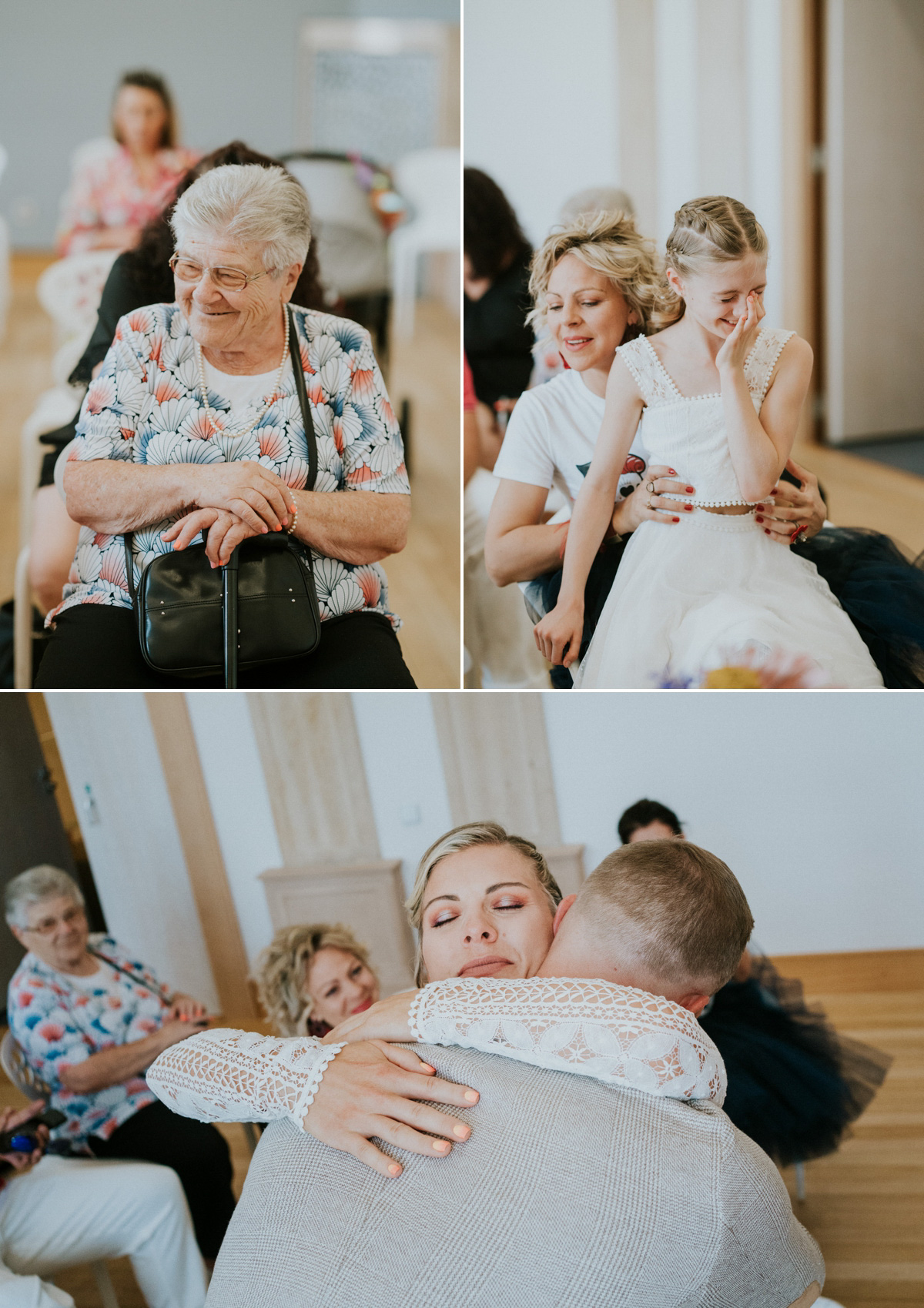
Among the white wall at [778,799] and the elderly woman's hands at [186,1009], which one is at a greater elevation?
the white wall at [778,799]

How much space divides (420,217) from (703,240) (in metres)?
0.79

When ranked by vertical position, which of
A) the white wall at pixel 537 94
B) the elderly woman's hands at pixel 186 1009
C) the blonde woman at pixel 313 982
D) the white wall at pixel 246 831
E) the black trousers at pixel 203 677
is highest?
the white wall at pixel 537 94

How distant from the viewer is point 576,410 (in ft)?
6.09

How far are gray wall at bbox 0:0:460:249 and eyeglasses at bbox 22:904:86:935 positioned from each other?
5.19 feet

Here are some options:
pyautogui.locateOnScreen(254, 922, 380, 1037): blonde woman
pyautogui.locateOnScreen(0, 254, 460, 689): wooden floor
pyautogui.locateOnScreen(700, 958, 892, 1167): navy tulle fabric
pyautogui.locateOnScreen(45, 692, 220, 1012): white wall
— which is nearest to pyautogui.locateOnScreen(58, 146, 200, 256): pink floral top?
pyautogui.locateOnScreen(0, 254, 460, 689): wooden floor

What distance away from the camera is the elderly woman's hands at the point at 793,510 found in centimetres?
185

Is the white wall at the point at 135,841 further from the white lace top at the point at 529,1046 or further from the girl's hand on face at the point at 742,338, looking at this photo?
the girl's hand on face at the point at 742,338

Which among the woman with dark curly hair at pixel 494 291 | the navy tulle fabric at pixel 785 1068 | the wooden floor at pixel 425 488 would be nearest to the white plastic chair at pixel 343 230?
the wooden floor at pixel 425 488

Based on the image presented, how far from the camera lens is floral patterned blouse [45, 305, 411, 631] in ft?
6.00

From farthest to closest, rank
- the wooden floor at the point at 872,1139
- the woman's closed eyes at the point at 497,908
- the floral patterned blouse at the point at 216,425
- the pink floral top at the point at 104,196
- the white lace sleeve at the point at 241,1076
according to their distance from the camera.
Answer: the pink floral top at the point at 104,196
the wooden floor at the point at 872,1139
the floral patterned blouse at the point at 216,425
the woman's closed eyes at the point at 497,908
the white lace sleeve at the point at 241,1076

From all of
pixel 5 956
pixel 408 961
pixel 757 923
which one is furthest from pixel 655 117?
pixel 5 956

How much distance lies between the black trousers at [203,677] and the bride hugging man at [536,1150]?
88cm

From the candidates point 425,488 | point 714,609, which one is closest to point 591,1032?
point 714,609

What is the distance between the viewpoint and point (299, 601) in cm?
190
